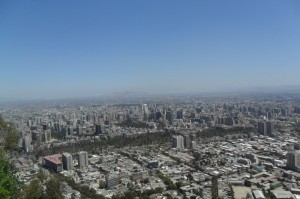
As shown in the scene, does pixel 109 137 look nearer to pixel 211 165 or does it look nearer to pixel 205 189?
pixel 211 165

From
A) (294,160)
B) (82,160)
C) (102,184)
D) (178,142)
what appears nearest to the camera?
(102,184)

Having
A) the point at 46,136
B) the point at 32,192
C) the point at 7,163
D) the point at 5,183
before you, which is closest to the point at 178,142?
the point at 46,136

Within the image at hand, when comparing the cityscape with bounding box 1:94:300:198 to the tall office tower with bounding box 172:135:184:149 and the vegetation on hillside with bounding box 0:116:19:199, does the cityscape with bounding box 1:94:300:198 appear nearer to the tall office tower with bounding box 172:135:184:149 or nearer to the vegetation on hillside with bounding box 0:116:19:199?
the tall office tower with bounding box 172:135:184:149

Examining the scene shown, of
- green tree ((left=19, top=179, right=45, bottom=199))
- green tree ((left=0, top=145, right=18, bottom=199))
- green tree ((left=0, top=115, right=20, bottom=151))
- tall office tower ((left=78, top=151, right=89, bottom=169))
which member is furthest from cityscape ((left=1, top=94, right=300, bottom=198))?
green tree ((left=0, top=145, right=18, bottom=199))

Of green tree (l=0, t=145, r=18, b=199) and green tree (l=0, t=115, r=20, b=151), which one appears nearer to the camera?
green tree (l=0, t=145, r=18, b=199)

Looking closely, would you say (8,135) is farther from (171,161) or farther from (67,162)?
(171,161)

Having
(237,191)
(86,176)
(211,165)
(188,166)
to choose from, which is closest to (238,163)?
(211,165)

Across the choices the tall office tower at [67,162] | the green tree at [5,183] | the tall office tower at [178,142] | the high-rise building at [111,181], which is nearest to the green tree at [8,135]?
the green tree at [5,183]

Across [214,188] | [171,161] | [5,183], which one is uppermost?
[5,183]

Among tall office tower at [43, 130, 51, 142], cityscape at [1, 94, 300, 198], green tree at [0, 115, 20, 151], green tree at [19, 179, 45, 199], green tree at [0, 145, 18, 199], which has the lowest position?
cityscape at [1, 94, 300, 198]

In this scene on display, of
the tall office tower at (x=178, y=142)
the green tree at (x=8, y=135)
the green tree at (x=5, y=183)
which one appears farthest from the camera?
the tall office tower at (x=178, y=142)

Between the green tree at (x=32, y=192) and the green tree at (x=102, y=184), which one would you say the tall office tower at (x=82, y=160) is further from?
the green tree at (x=32, y=192)
